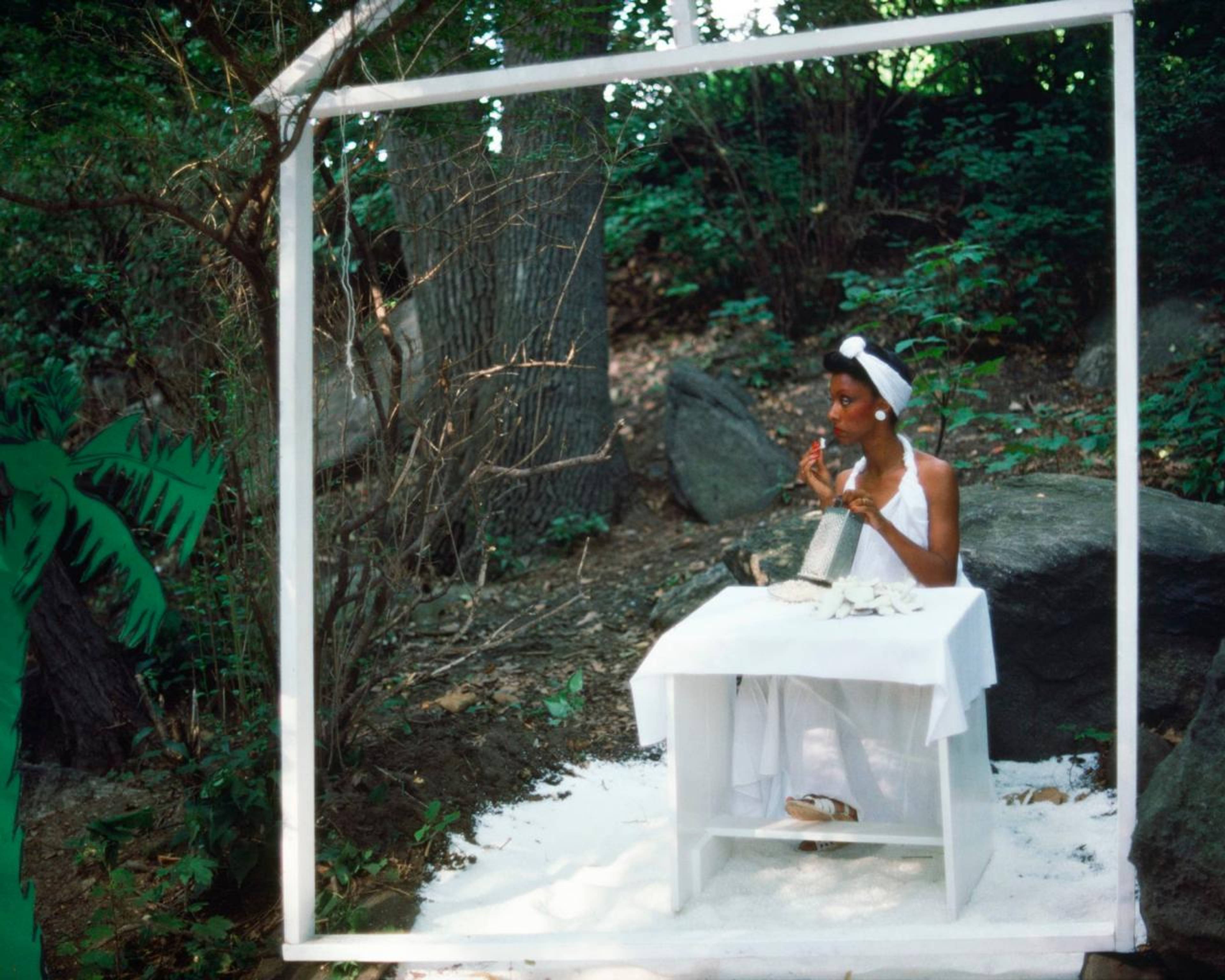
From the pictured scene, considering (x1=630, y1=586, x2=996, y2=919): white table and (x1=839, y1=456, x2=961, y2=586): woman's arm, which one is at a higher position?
(x1=839, y1=456, x2=961, y2=586): woman's arm

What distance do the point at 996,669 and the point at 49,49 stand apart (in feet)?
14.8

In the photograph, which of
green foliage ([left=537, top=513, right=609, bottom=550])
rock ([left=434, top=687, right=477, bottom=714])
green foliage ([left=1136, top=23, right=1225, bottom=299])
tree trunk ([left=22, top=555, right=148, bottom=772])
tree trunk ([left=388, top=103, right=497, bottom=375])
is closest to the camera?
tree trunk ([left=388, top=103, right=497, bottom=375])

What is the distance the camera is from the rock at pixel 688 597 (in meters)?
6.18

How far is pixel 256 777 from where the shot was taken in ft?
13.8

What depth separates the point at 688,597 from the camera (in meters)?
6.24

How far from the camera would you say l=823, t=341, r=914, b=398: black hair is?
4137 millimetres

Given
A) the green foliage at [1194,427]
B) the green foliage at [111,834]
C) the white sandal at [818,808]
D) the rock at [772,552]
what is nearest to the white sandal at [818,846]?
the white sandal at [818,808]

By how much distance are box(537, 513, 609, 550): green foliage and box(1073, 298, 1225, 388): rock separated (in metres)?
3.40

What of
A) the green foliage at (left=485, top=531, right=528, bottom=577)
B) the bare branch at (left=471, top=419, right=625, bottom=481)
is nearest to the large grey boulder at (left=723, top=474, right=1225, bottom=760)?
the bare branch at (left=471, top=419, right=625, bottom=481)

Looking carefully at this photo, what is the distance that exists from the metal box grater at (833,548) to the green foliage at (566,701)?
174 centimetres

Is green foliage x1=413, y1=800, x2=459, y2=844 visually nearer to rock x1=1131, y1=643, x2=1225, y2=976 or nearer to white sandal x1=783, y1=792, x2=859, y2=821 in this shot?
white sandal x1=783, y1=792, x2=859, y2=821

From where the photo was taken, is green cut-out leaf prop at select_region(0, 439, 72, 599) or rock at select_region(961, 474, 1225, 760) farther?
Result: rock at select_region(961, 474, 1225, 760)

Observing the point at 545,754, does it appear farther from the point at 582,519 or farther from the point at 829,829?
the point at 582,519

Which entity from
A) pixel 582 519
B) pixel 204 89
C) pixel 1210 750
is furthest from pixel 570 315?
pixel 1210 750
